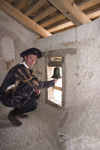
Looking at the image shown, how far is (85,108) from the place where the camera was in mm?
1811

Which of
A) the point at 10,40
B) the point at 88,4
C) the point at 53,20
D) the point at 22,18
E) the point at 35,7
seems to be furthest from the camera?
the point at 10,40

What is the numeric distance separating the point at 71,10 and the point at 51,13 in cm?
68

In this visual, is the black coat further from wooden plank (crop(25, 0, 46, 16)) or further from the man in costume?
wooden plank (crop(25, 0, 46, 16))

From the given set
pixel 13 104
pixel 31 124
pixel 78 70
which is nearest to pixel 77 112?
pixel 78 70

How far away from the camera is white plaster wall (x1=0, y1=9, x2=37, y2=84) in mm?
2879

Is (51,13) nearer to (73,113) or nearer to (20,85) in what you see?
(20,85)

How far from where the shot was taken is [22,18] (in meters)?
2.83

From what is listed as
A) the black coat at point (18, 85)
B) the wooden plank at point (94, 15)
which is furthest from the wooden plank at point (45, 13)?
the black coat at point (18, 85)

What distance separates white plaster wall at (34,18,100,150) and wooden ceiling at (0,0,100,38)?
1.02 ft

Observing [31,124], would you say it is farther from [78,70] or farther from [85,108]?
[78,70]

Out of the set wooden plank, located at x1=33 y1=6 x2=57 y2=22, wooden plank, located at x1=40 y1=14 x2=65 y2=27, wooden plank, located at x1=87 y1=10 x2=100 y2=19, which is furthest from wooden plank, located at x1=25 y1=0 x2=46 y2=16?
wooden plank, located at x1=87 y1=10 x2=100 y2=19

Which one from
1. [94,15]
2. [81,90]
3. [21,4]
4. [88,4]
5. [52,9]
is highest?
[21,4]

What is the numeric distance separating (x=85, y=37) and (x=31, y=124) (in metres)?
1.84

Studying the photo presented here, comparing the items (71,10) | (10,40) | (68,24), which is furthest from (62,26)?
(10,40)
